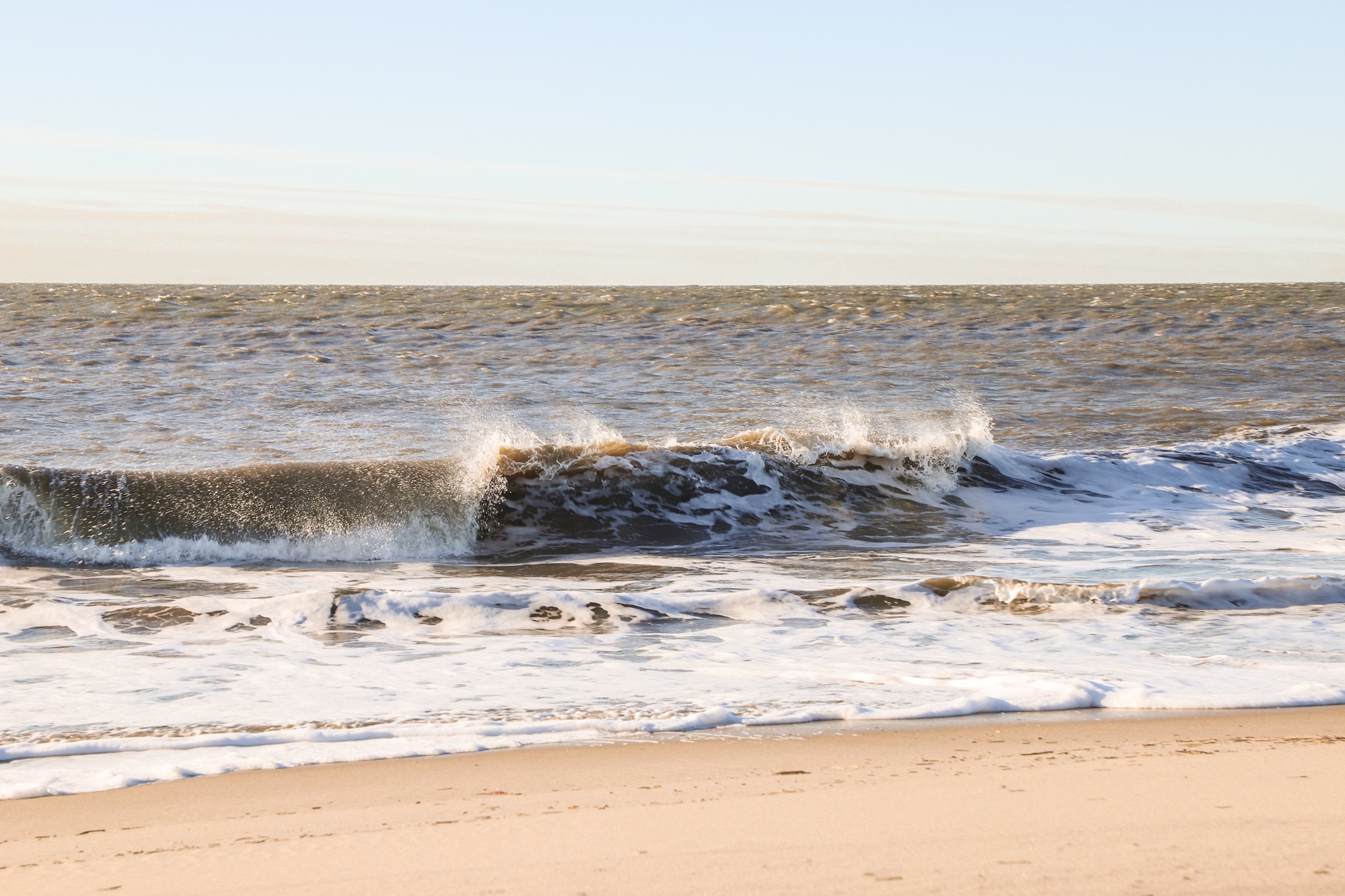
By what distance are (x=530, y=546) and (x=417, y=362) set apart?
959cm

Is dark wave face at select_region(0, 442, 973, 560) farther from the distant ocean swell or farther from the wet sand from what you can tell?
the wet sand

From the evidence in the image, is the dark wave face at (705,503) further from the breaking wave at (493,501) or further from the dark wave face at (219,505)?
the dark wave face at (219,505)

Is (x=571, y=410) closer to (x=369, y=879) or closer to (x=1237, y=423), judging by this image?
(x=1237, y=423)

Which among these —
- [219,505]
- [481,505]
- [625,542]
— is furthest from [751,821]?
[219,505]

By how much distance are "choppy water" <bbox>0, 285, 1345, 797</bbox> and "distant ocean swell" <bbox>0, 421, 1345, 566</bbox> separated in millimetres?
33

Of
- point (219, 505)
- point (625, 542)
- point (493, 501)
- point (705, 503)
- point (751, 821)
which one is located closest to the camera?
point (751, 821)

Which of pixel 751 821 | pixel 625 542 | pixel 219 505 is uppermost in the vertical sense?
pixel 751 821

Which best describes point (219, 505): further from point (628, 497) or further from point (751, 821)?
point (751, 821)

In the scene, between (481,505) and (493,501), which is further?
(493,501)

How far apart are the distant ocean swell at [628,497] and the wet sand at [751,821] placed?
4.74 m

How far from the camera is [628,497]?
29.8 feet

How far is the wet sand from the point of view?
2305 millimetres

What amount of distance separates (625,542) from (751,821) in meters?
5.62

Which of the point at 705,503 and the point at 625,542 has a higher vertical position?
the point at 705,503
